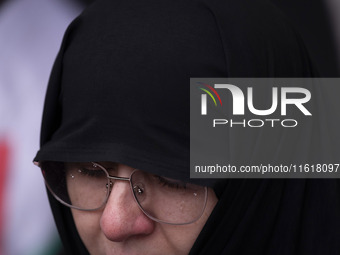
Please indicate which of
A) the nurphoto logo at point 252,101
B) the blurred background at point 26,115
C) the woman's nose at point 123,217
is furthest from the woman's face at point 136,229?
the blurred background at point 26,115

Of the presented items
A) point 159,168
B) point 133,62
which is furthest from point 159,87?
point 159,168

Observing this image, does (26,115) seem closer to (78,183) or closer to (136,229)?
(78,183)

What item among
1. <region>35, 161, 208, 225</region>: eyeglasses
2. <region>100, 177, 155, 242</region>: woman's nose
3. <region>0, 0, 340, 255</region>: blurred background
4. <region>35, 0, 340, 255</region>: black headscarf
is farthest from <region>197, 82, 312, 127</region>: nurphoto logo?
<region>0, 0, 340, 255</region>: blurred background

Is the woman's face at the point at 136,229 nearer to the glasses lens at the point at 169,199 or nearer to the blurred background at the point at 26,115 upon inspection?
the glasses lens at the point at 169,199

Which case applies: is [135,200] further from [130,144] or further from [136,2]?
[136,2]

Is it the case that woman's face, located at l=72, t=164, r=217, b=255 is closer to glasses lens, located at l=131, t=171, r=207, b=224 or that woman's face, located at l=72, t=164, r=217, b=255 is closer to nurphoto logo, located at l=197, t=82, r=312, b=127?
glasses lens, located at l=131, t=171, r=207, b=224

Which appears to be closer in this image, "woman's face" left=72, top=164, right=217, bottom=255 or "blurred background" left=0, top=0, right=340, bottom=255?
"woman's face" left=72, top=164, right=217, bottom=255

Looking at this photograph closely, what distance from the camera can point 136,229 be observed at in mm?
1165

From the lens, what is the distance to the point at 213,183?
1101mm

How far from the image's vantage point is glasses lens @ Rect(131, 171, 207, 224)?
3.80ft

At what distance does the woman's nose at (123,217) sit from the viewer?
44.7 inches

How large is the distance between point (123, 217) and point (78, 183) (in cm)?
23

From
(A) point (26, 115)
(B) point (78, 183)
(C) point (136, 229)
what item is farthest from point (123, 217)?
(A) point (26, 115)

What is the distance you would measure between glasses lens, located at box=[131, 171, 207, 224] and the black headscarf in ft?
0.17
